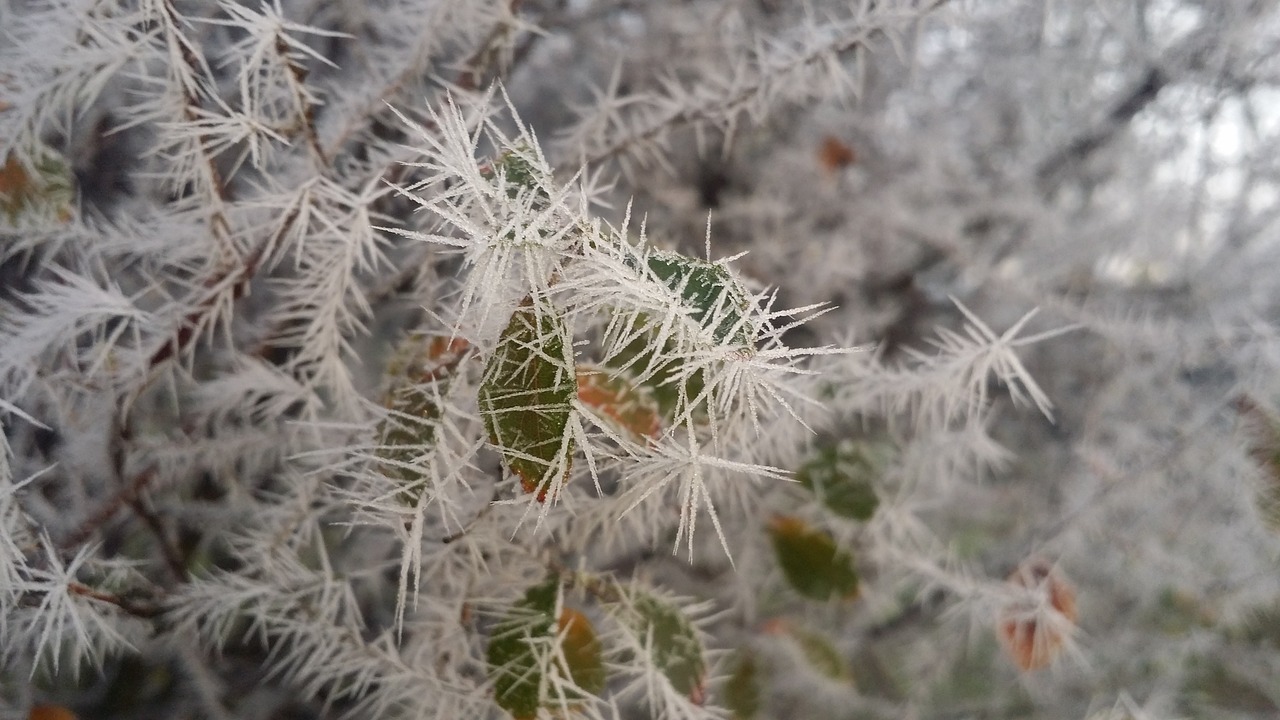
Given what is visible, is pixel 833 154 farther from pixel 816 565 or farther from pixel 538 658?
pixel 538 658

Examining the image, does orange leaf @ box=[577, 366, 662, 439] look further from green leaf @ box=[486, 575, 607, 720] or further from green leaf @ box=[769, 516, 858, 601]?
green leaf @ box=[769, 516, 858, 601]

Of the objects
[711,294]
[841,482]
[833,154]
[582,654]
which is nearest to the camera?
[711,294]

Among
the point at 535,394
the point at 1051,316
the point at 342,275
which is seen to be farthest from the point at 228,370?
the point at 1051,316

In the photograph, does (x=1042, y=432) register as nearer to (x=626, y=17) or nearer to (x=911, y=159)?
(x=911, y=159)

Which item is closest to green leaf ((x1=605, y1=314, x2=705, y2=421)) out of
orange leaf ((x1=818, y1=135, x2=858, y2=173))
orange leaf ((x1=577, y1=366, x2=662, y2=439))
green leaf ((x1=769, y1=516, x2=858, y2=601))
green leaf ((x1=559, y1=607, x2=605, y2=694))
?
orange leaf ((x1=577, y1=366, x2=662, y2=439))

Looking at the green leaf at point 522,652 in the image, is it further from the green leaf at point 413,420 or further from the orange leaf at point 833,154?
the orange leaf at point 833,154

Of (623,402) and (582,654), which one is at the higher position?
(623,402)

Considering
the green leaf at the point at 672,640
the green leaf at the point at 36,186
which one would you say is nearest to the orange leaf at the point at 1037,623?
the green leaf at the point at 672,640

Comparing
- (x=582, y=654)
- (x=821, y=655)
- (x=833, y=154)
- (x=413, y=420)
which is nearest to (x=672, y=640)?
(x=582, y=654)
